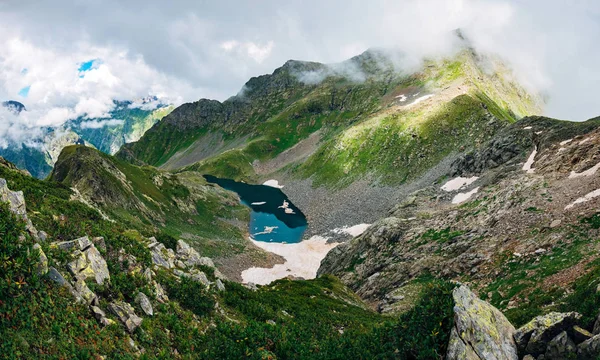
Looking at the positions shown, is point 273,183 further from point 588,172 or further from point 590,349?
point 590,349

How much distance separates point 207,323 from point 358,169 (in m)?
135

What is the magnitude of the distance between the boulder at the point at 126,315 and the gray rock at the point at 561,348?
1763 cm

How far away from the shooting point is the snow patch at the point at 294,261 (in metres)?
73.0

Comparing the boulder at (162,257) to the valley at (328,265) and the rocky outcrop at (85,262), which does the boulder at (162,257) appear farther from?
the rocky outcrop at (85,262)

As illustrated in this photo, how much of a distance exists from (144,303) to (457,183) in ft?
270

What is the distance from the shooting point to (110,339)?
14.5 m

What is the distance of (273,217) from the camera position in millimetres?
132875

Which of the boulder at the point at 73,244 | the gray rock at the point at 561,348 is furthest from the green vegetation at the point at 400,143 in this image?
the boulder at the point at 73,244

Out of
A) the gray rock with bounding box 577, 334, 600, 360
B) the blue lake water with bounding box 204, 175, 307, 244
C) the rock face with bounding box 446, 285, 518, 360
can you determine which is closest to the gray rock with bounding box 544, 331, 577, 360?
the gray rock with bounding box 577, 334, 600, 360

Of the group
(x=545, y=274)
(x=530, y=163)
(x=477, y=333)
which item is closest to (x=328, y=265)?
(x=545, y=274)

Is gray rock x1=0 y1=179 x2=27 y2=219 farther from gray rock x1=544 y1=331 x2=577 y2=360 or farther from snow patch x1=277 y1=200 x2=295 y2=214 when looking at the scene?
snow patch x1=277 y1=200 x2=295 y2=214

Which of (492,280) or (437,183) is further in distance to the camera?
(437,183)

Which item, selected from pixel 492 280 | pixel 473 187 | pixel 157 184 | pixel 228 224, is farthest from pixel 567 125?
pixel 157 184

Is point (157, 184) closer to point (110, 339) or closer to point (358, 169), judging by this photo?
point (358, 169)
